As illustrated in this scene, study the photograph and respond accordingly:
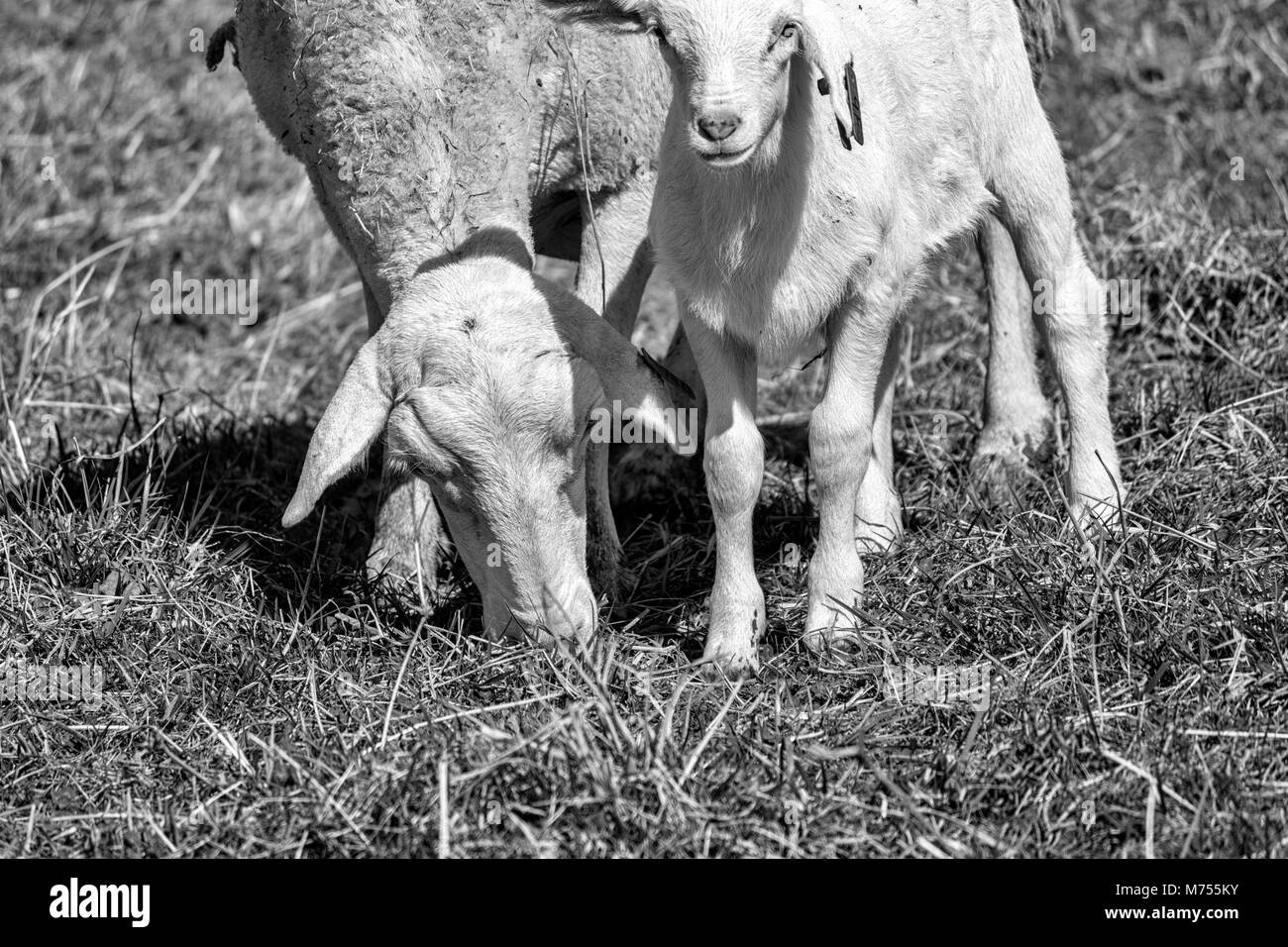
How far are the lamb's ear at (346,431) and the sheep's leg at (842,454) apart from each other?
136cm

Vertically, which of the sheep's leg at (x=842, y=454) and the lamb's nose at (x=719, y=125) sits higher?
the lamb's nose at (x=719, y=125)

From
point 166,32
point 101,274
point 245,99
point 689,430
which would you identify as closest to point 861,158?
point 689,430

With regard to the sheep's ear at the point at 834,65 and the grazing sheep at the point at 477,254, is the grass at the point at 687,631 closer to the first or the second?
the grazing sheep at the point at 477,254

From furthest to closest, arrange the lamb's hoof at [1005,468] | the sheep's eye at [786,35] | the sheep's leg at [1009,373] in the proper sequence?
the sheep's leg at [1009,373]
the lamb's hoof at [1005,468]
the sheep's eye at [786,35]

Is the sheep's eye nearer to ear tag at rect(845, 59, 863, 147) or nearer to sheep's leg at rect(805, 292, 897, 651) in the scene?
ear tag at rect(845, 59, 863, 147)

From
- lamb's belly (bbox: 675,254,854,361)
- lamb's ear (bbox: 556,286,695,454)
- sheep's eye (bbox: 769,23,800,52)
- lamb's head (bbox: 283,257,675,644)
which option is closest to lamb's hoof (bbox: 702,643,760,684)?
lamb's head (bbox: 283,257,675,644)

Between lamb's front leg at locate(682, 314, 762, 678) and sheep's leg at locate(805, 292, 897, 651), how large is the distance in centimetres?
10

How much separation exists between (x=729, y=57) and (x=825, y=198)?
750mm

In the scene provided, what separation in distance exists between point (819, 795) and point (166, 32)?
912 centimetres

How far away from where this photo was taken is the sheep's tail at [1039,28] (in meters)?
6.58

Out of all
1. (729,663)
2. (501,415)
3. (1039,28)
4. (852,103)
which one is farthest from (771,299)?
(1039,28)

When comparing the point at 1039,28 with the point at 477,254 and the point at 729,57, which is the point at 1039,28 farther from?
the point at 729,57

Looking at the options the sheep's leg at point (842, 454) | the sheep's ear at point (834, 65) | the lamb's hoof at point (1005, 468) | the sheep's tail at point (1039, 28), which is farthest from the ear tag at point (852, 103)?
the sheep's tail at point (1039, 28)

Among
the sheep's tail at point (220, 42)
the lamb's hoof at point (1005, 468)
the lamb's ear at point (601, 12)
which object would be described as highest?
the sheep's tail at point (220, 42)
